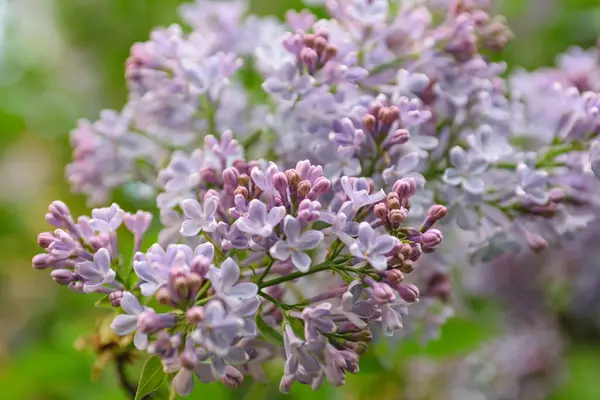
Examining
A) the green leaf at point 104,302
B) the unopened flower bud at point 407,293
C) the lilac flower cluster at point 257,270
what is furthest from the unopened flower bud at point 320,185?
the green leaf at point 104,302

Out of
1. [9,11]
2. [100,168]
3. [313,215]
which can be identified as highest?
[313,215]

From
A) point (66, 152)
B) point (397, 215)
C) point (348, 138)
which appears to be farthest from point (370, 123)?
point (66, 152)

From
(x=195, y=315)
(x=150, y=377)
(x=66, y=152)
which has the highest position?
(x=195, y=315)

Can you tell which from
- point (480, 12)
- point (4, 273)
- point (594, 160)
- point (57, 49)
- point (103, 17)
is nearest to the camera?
point (594, 160)

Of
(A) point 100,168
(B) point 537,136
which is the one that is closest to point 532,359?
(B) point 537,136

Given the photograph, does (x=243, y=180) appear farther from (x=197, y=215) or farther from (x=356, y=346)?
(x=356, y=346)

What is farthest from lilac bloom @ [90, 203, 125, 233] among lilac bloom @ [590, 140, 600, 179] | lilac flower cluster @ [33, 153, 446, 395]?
lilac bloom @ [590, 140, 600, 179]

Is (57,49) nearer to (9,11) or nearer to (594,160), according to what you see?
(9,11)
